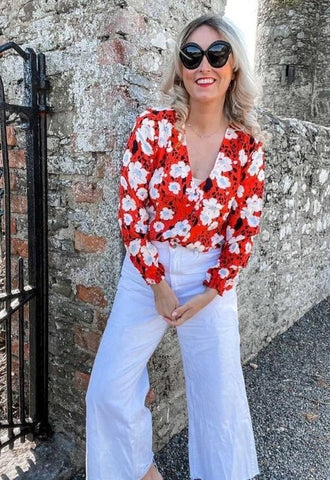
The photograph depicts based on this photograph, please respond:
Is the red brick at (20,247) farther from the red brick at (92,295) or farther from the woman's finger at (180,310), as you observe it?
the woman's finger at (180,310)

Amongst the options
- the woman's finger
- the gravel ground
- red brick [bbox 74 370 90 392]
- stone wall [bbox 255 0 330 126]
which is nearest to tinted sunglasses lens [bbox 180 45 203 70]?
the woman's finger

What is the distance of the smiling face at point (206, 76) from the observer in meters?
1.61

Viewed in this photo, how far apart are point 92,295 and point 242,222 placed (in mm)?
892

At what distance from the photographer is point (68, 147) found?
84.3 inches

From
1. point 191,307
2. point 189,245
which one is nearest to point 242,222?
point 189,245

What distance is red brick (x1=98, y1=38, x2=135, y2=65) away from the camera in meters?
1.90

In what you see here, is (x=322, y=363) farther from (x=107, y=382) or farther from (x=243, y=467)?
(x=107, y=382)

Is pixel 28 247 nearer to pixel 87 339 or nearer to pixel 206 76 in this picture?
pixel 87 339

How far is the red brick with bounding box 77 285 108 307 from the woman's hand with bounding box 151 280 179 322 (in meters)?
0.55

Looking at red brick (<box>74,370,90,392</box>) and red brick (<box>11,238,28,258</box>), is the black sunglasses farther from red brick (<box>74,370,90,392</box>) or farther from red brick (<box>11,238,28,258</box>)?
red brick (<box>74,370,90,392</box>)

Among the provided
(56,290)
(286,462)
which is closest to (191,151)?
(56,290)

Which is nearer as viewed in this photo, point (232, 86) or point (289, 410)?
point (232, 86)

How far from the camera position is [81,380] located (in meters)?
2.32

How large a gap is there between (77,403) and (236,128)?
1.67 m
